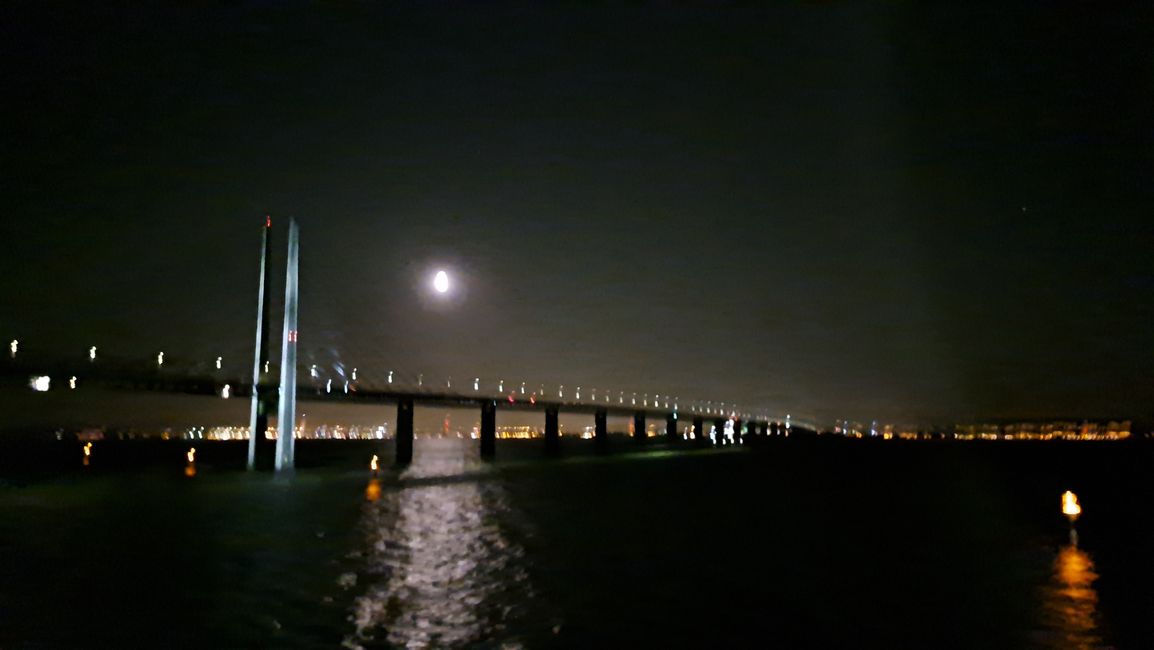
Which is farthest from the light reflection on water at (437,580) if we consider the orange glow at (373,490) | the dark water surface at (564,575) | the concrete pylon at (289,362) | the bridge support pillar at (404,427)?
the bridge support pillar at (404,427)

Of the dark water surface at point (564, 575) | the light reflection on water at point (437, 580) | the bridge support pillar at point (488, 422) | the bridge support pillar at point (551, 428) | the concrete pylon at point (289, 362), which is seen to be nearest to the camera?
the light reflection on water at point (437, 580)

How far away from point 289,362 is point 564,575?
161ft

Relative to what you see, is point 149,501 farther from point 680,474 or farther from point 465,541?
point 680,474

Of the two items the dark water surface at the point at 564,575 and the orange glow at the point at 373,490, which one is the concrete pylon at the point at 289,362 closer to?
the orange glow at the point at 373,490

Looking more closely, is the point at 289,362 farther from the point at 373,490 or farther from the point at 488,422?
the point at 488,422

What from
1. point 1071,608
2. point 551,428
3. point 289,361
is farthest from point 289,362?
point 551,428

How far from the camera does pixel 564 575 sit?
20.5m

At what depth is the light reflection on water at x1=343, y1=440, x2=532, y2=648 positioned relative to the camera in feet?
47.5

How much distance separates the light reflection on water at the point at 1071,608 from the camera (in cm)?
1486

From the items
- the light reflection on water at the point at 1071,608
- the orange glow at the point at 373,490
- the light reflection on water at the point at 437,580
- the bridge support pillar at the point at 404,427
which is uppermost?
the bridge support pillar at the point at 404,427

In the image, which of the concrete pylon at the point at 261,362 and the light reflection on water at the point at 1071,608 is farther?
the concrete pylon at the point at 261,362

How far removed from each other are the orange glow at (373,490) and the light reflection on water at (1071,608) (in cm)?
3052

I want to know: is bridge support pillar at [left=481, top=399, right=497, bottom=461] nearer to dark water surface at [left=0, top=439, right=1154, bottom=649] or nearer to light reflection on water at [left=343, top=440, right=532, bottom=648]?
dark water surface at [left=0, top=439, right=1154, bottom=649]

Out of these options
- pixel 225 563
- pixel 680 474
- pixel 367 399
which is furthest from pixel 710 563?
pixel 367 399
